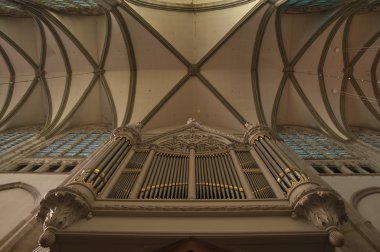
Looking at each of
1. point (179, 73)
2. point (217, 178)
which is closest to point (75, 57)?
point (179, 73)


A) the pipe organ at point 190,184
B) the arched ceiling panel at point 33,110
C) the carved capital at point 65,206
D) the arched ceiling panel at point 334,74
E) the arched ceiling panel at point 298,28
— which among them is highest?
the arched ceiling panel at point 298,28

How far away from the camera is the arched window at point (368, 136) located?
1530 cm

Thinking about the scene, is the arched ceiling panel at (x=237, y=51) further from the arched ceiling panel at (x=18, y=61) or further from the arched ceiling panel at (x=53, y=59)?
the arched ceiling panel at (x=18, y=61)

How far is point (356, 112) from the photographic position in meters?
18.6

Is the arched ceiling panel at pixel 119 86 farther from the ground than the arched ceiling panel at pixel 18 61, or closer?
closer

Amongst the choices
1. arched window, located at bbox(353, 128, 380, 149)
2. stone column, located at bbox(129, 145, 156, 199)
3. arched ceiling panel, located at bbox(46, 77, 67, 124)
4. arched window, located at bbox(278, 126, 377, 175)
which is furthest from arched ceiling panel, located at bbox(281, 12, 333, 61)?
arched ceiling panel, located at bbox(46, 77, 67, 124)

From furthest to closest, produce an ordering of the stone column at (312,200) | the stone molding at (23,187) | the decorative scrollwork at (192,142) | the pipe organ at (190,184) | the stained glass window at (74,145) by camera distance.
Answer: the stained glass window at (74,145)
the decorative scrollwork at (192,142)
the stone molding at (23,187)
the pipe organ at (190,184)
the stone column at (312,200)

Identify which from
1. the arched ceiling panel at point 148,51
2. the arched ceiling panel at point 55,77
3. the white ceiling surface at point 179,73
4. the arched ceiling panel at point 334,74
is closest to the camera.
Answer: the arched ceiling panel at point 148,51

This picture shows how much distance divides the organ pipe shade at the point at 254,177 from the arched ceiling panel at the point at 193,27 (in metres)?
9.56

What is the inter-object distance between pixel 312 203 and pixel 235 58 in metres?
13.6

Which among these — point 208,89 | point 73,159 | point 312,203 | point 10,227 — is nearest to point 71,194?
point 10,227

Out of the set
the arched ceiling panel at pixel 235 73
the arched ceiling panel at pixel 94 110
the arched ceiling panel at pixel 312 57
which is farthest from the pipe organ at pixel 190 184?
the arched ceiling panel at pixel 312 57

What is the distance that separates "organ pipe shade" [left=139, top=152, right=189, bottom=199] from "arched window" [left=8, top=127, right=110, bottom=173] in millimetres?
5013

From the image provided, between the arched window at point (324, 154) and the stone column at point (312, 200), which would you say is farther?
the arched window at point (324, 154)
